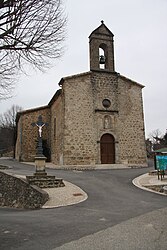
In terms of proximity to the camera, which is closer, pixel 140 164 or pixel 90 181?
pixel 90 181

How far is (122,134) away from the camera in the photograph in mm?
19500

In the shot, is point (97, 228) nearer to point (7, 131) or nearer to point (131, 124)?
point (131, 124)

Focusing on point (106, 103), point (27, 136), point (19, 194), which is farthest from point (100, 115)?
point (19, 194)

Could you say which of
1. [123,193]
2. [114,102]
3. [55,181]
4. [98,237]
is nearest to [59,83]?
[114,102]

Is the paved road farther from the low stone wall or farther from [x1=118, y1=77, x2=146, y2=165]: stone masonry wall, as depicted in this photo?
[x1=118, y1=77, x2=146, y2=165]: stone masonry wall

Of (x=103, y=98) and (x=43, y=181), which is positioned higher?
(x=103, y=98)

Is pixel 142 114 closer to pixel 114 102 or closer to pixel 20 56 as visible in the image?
pixel 114 102

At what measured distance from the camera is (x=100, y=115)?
19.2 m

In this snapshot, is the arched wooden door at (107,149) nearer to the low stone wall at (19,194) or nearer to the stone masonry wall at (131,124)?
the stone masonry wall at (131,124)

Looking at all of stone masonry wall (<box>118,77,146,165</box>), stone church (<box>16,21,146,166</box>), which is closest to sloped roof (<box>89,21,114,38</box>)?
stone church (<box>16,21,146,166</box>)

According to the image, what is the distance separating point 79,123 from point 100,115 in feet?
6.36

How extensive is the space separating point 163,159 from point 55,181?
5172mm

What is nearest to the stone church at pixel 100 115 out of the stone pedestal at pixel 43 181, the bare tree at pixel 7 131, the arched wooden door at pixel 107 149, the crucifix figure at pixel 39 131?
the arched wooden door at pixel 107 149

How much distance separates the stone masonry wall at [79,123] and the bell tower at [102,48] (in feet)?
4.45
